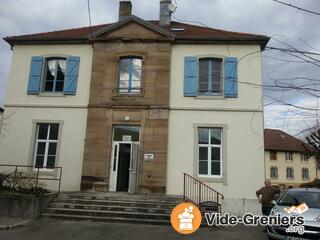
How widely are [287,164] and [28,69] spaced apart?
1503 inches

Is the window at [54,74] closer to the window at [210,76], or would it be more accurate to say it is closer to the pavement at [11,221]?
the window at [210,76]

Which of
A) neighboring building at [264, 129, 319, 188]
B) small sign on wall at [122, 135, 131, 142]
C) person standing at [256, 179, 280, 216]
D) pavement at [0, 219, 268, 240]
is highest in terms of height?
neighboring building at [264, 129, 319, 188]

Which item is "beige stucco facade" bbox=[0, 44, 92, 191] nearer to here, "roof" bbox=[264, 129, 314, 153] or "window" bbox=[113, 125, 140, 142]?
"window" bbox=[113, 125, 140, 142]

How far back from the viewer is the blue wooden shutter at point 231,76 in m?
14.6

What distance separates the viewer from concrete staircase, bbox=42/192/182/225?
11195 mm

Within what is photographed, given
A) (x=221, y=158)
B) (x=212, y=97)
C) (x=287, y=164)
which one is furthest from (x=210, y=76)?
(x=287, y=164)

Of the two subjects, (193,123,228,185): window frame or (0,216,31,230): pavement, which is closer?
(0,216,31,230): pavement

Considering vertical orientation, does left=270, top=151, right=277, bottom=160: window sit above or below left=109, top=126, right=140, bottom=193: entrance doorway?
above

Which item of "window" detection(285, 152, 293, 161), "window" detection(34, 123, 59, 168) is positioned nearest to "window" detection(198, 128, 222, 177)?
"window" detection(34, 123, 59, 168)

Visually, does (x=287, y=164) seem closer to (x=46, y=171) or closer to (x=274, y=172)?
(x=274, y=172)

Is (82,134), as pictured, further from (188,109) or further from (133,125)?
(188,109)

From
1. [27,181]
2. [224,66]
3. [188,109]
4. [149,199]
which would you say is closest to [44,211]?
[27,181]

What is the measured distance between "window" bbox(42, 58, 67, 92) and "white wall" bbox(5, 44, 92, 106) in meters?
0.38

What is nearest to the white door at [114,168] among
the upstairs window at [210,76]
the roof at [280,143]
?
the upstairs window at [210,76]
